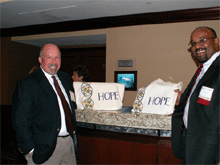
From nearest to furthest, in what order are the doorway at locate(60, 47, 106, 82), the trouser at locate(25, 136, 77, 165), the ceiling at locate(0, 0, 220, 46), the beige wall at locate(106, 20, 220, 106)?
the trouser at locate(25, 136, 77, 165)
the ceiling at locate(0, 0, 220, 46)
the beige wall at locate(106, 20, 220, 106)
the doorway at locate(60, 47, 106, 82)

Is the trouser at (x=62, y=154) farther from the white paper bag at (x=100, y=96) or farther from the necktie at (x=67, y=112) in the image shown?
the white paper bag at (x=100, y=96)

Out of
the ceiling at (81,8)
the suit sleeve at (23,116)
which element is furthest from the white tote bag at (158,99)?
the ceiling at (81,8)

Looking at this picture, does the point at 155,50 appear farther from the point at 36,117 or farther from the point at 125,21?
the point at 36,117

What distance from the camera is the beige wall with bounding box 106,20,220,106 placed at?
429 cm

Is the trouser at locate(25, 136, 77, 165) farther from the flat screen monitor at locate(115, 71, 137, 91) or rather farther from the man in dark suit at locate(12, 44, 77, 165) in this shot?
the flat screen monitor at locate(115, 71, 137, 91)

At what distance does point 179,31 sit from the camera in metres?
4.34

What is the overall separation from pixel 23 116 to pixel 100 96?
25.0 inches

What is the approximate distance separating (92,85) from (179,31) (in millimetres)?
3528

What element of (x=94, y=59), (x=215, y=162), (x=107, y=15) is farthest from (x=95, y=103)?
(x=94, y=59)

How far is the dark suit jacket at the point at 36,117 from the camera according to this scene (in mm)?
1274

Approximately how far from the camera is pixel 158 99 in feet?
4.75

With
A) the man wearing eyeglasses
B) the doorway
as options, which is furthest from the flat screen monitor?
the man wearing eyeglasses

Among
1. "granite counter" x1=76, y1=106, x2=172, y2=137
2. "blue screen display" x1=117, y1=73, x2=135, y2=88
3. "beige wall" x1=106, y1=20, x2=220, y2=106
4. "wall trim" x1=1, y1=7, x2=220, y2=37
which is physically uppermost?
"wall trim" x1=1, y1=7, x2=220, y2=37

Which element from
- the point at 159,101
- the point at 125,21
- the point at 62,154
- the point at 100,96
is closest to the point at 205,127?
the point at 159,101
